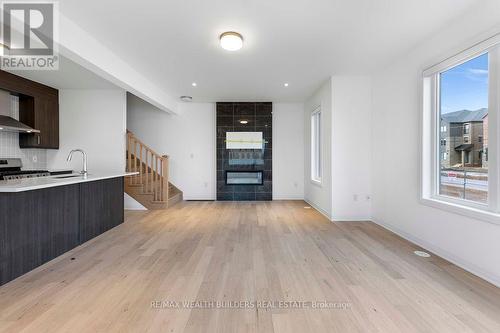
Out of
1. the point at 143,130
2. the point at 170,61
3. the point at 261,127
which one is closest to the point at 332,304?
the point at 170,61

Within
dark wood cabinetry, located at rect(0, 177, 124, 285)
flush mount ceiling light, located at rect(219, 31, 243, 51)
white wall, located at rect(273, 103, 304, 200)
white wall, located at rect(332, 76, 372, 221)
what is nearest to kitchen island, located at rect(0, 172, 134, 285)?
dark wood cabinetry, located at rect(0, 177, 124, 285)

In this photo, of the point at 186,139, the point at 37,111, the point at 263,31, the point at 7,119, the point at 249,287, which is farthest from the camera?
the point at 186,139

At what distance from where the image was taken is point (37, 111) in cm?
479

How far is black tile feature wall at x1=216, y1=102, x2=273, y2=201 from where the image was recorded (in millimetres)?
6602

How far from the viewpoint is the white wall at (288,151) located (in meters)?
6.76

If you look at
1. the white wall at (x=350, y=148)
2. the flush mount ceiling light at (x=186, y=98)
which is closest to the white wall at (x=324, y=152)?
the white wall at (x=350, y=148)

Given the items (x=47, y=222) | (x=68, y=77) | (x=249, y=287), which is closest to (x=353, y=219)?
(x=249, y=287)

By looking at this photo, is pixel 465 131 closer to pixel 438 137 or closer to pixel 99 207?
pixel 438 137

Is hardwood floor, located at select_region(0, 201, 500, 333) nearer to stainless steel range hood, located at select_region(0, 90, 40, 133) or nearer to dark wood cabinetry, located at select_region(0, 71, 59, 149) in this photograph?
stainless steel range hood, located at select_region(0, 90, 40, 133)

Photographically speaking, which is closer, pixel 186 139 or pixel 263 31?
pixel 263 31

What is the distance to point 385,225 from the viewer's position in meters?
4.02

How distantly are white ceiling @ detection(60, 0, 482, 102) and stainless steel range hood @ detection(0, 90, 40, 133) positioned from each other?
2431 mm

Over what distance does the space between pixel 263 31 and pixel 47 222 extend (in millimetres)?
3352

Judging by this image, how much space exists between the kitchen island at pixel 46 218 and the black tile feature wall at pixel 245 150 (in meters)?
3.11
